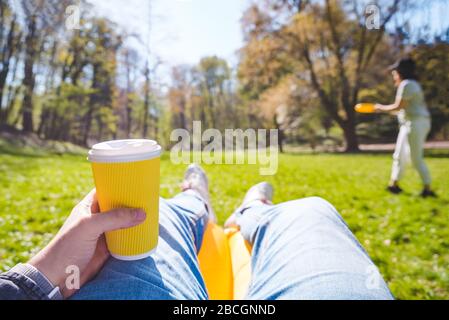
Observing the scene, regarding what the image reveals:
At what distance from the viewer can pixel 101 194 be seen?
2.29 feet

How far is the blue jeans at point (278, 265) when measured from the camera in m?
0.69

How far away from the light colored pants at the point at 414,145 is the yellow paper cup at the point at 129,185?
330 centimetres

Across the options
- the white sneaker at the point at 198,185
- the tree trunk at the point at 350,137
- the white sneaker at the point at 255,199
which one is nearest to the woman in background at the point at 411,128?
the white sneaker at the point at 255,199

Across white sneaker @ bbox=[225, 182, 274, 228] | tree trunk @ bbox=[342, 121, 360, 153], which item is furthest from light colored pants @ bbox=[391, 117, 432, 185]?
tree trunk @ bbox=[342, 121, 360, 153]

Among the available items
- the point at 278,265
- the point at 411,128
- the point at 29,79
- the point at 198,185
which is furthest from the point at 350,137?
the point at 29,79

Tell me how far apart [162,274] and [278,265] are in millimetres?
325

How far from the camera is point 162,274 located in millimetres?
748

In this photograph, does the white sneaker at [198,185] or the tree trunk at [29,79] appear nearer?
the white sneaker at [198,185]

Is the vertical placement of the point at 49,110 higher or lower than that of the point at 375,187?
higher

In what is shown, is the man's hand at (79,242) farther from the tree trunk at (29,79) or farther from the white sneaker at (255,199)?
the tree trunk at (29,79)
